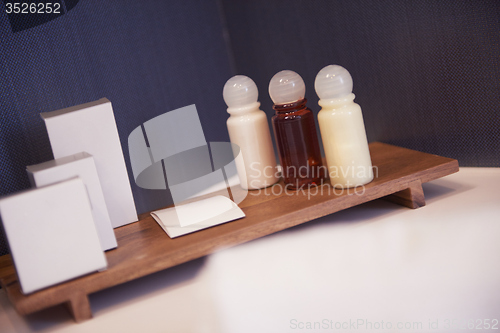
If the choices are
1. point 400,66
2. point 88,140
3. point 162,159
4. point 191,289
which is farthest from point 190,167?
point 400,66

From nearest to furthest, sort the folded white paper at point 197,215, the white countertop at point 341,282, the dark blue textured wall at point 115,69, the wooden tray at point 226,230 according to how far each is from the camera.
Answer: the white countertop at point 341,282 → the wooden tray at point 226,230 → the folded white paper at point 197,215 → the dark blue textured wall at point 115,69

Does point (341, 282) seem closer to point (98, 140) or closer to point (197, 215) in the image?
point (197, 215)

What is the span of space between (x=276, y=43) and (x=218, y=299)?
0.80m

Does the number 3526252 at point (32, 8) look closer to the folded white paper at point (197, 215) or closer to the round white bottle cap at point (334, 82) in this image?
the folded white paper at point (197, 215)

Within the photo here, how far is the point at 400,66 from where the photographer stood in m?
1.03

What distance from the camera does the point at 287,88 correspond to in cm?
85

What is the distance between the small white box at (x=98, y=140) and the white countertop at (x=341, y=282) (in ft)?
0.59

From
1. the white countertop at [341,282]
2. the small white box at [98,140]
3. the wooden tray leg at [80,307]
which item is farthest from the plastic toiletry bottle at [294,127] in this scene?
the wooden tray leg at [80,307]

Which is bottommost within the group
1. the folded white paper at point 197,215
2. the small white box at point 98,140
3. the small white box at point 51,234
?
the folded white paper at point 197,215

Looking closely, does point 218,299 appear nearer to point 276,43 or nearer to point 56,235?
point 56,235

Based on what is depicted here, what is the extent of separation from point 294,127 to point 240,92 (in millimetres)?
131

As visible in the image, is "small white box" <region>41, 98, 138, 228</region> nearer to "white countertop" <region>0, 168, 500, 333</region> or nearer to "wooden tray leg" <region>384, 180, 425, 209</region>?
"white countertop" <region>0, 168, 500, 333</region>

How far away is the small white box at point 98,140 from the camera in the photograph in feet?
2.77

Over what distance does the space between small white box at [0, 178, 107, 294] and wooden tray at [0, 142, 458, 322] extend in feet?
0.07
